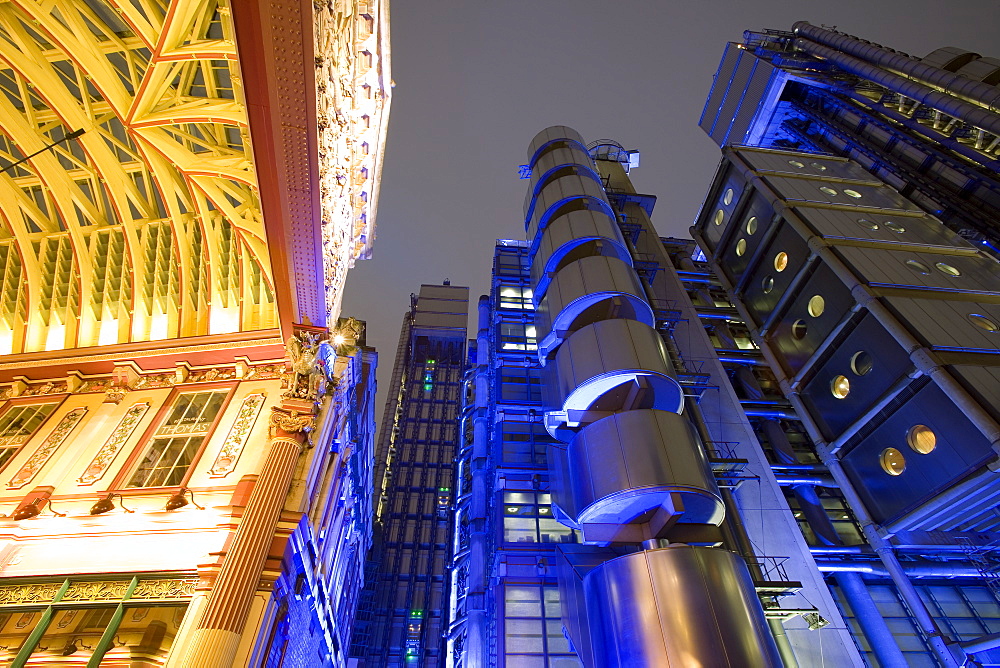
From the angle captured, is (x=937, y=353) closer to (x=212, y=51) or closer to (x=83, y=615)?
(x=212, y=51)

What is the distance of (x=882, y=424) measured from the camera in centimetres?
1390

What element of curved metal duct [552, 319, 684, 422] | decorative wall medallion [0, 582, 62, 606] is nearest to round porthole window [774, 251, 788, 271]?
curved metal duct [552, 319, 684, 422]

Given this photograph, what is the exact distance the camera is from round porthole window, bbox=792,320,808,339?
17562 millimetres

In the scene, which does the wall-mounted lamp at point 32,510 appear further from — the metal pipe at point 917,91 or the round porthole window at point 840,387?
the metal pipe at point 917,91

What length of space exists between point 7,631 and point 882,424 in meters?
20.1

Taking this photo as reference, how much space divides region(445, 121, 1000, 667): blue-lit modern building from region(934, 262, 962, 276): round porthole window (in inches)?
2.8

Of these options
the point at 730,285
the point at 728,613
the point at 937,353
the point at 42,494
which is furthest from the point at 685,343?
the point at 42,494

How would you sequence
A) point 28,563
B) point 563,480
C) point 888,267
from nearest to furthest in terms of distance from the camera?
point 28,563 → point 563,480 → point 888,267

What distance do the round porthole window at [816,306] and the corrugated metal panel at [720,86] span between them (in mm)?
35478

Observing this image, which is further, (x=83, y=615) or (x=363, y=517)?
(x=363, y=517)

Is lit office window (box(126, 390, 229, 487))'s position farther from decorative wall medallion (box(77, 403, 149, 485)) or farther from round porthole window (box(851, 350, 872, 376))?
round porthole window (box(851, 350, 872, 376))

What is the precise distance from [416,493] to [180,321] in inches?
1852

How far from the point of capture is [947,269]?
17.3 meters

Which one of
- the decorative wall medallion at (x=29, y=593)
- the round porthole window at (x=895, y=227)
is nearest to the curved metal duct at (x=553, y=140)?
the round porthole window at (x=895, y=227)
